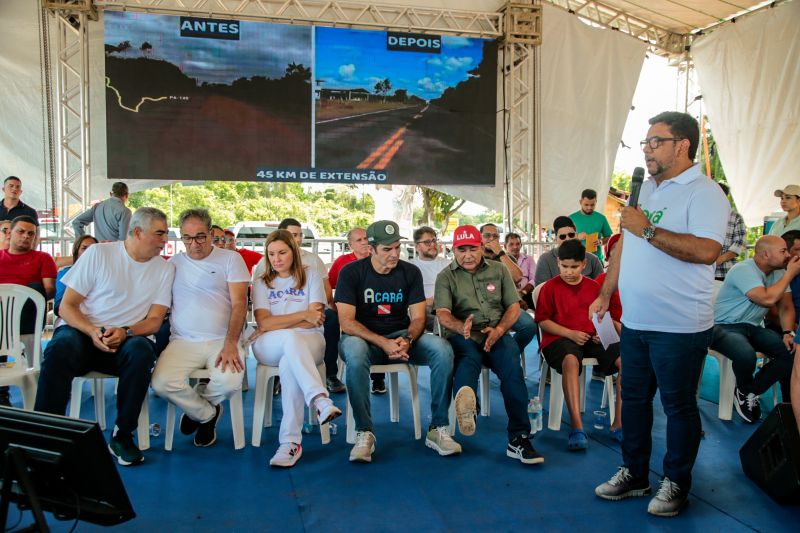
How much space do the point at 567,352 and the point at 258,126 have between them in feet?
17.0

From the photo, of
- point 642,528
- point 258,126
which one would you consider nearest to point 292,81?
point 258,126

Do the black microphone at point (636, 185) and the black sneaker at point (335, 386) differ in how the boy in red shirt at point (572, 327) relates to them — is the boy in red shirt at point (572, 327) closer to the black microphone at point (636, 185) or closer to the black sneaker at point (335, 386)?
the black microphone at point (636, 185)

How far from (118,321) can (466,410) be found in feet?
6.17

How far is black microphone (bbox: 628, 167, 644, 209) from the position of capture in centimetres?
242

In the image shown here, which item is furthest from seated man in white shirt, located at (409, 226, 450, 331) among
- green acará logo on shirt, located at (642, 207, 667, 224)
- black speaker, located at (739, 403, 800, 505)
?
black speaker, located at (739, 403, 800, 505)

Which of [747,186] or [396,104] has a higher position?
[396,104]

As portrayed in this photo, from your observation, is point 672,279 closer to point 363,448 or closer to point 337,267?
point 363,448

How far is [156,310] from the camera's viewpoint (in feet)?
11.1

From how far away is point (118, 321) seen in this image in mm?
3293

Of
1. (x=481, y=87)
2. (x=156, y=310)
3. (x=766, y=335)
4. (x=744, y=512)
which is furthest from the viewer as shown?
(x=481, y=87)

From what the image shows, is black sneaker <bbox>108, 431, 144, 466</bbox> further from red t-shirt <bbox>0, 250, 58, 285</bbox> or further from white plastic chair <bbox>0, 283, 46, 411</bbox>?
red t-shirt <bbox>0, 250, 58, 285</bbox>

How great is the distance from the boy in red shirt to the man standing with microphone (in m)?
0.88

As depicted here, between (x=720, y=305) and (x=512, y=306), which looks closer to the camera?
(x=512, y=306)

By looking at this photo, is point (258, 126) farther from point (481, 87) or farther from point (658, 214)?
point (658, 214)
